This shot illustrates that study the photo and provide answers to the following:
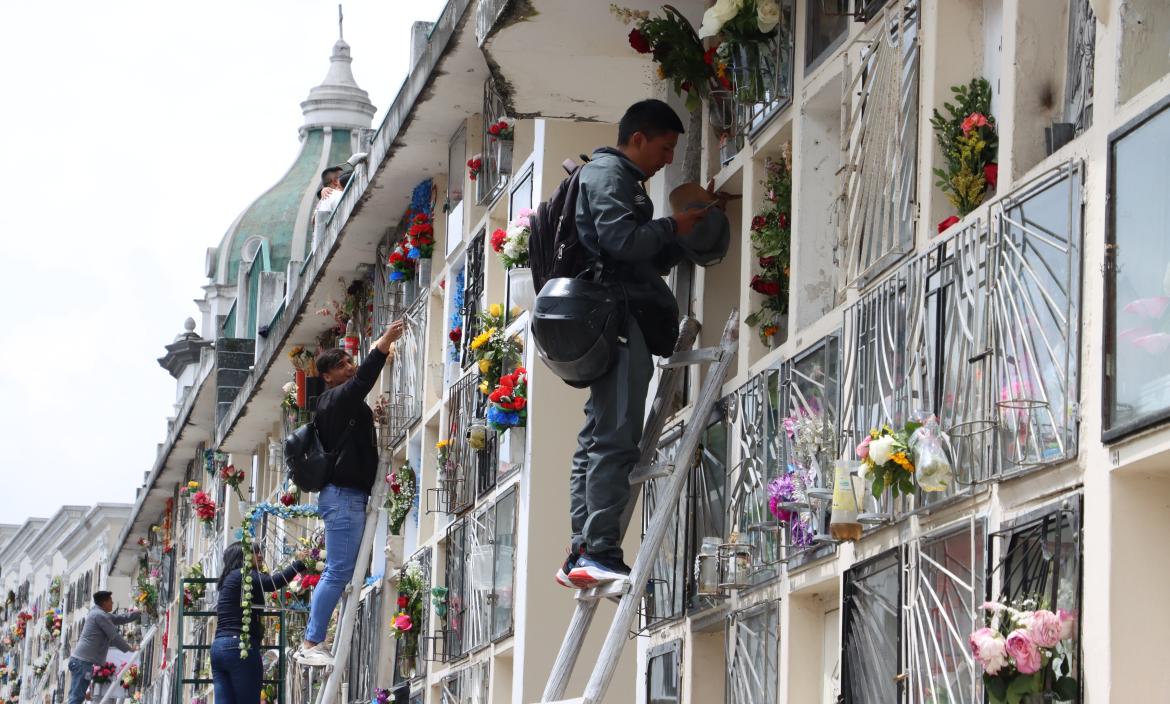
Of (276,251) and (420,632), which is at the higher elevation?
(276,251)

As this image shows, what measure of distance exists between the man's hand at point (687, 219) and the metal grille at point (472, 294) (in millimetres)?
7444

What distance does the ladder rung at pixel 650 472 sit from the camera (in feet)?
37.8

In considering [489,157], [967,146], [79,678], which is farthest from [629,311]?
[79,678]

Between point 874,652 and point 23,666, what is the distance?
67.3 meters

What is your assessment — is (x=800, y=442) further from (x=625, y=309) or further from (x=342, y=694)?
(x=342, y=694)

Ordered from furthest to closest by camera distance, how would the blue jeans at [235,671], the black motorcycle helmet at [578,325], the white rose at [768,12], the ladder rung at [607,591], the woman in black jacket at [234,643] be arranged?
1. the blue jeans at [235,671]
2. the woman in black jacket at [234,643]
3. the white rose at [768,12]
4. the black motorcycle helmet at [578,325]
5. the ladder rung at [607,591]

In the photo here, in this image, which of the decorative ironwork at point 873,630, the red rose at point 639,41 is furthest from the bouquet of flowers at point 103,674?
the decorative ironwork at point 873,630

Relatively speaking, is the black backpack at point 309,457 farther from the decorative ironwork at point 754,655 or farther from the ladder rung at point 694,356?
the decorative ironwork at point 754,655

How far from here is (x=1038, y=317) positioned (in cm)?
840

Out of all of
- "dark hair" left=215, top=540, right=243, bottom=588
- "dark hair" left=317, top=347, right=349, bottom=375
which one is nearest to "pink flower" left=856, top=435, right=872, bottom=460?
"dark hair" left=317, top=347, right=349, bottom=375

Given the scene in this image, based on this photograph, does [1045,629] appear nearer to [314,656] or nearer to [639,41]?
[639,41]

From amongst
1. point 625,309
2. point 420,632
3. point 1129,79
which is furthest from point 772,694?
point 420,632

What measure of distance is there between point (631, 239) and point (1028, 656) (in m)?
3.80

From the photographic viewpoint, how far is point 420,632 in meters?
20.6
